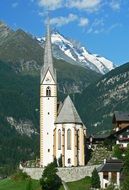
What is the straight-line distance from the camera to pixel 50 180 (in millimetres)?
129875

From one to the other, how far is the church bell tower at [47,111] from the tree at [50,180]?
57.5ft

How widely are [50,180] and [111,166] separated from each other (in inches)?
508

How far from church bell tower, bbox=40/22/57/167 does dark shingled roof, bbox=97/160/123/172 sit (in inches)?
A: 886

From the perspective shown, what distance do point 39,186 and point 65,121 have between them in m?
22.0

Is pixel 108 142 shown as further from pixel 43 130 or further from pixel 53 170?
pixel 53 170

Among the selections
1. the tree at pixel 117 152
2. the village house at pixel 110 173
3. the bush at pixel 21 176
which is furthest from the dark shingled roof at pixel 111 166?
the bush at pixel 21 176

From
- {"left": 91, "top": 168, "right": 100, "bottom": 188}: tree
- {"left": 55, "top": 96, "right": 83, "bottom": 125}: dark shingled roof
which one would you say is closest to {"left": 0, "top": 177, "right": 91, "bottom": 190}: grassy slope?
{"left": 91, "top": 168, "right": 100, "bottom": 188}: tree

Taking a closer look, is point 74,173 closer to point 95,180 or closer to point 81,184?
point 81,184

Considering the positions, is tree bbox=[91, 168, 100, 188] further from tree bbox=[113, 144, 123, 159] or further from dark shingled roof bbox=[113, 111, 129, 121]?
dark shingled roof bbox=[113, 111, 129, 121]

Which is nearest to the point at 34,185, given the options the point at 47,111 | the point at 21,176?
the point at 21,176

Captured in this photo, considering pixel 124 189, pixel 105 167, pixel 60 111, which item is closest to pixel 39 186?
pixel 105 167

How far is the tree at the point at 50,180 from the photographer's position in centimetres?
12975

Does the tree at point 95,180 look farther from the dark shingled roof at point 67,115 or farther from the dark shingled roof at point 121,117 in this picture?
the dark shingled roof at point 121,117

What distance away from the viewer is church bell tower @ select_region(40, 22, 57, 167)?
152 m
